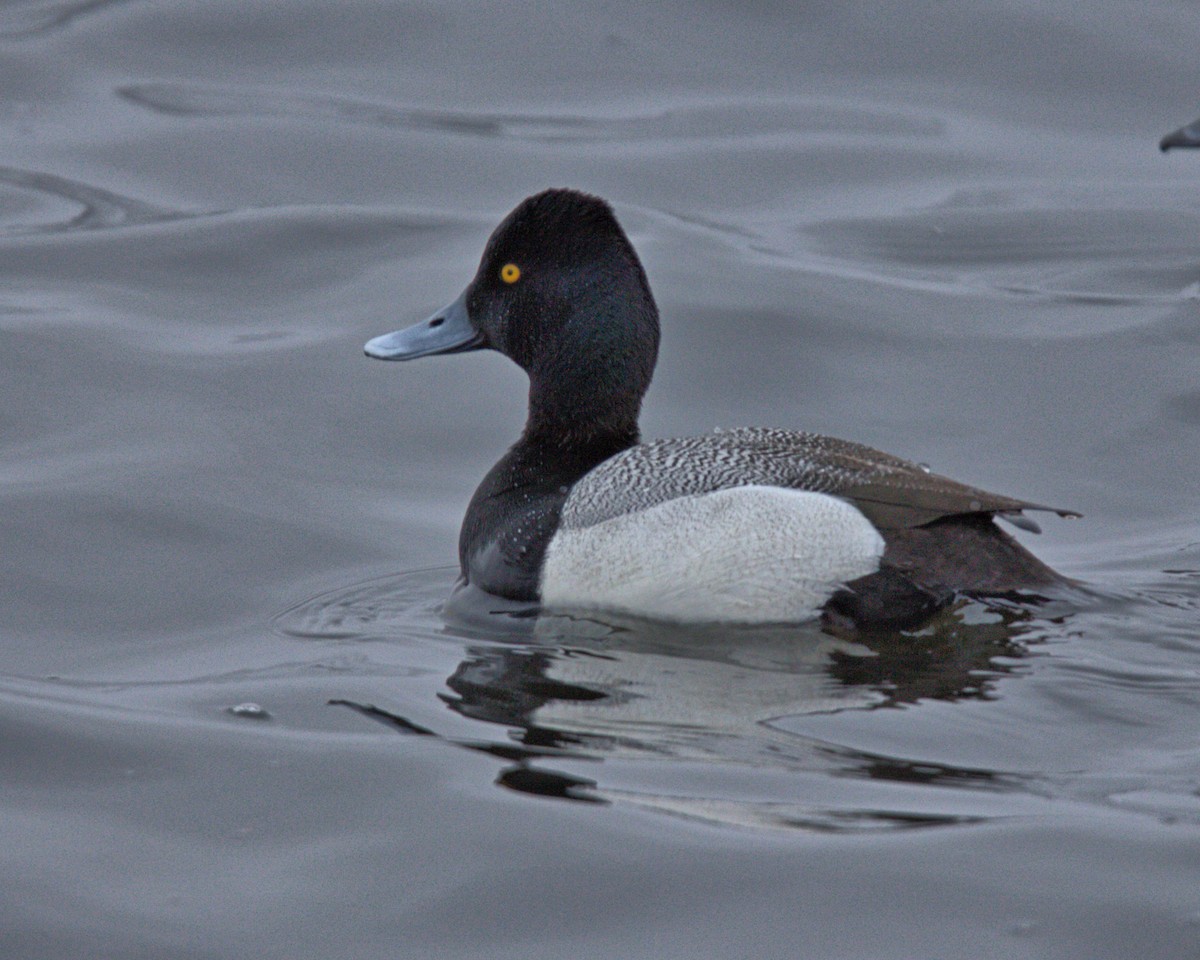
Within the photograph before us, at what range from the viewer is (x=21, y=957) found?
436cm

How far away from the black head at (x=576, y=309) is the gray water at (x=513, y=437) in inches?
33.5

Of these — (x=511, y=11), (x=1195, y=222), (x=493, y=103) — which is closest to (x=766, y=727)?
(x=1195, y=222)

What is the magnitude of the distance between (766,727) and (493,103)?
831cm

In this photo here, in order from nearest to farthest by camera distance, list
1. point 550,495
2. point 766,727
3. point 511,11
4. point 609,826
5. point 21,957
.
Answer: point 21,957, point 609,826, point 766,727, point 550,495, point 511,11

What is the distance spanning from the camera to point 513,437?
28.6ft

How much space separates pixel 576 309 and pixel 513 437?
1822mm

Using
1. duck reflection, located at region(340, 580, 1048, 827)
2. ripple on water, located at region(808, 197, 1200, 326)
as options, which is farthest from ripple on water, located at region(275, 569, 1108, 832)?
ripple on water, located at region(808, 197, 1200, 326)

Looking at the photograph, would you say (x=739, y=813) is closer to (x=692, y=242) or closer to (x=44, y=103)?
(x=692, y=242)

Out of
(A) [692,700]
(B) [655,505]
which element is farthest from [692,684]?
(B) [655,505]

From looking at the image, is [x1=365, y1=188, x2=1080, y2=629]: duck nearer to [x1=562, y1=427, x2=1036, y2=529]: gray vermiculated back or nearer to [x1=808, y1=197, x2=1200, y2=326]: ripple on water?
[x1=562, y1=427, x2=1036, y2=529]: gray vermiculated back

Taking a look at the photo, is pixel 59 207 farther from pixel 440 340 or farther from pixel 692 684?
pixel 692 684

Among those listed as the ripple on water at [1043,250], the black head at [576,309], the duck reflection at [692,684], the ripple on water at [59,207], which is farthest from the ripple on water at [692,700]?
the ripple on water at [59,207]

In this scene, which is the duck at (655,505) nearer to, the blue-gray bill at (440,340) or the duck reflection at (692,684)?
the duck reflection at (692,684)

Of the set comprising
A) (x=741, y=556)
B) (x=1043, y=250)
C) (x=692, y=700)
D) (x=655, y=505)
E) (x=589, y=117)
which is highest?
(x=589, y=117)
